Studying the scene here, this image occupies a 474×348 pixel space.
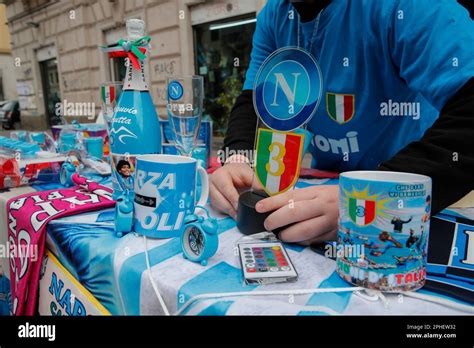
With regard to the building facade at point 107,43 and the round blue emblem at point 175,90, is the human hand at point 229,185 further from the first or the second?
the building facade at point 107,43

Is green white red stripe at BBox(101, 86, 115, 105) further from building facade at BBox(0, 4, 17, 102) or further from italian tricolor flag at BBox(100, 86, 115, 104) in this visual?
building facade at BBox(0, 4, 17, 102)

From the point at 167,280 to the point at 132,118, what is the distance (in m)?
0.33

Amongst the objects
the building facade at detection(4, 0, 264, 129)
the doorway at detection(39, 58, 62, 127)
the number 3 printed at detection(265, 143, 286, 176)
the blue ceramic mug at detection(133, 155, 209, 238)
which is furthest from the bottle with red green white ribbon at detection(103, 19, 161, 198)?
the doorway at detection(39, 58, 62, 127)

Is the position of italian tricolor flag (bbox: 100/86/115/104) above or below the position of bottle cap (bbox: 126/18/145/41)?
below

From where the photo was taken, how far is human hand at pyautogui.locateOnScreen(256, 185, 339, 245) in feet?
1.50

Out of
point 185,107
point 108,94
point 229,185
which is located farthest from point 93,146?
point 229,185

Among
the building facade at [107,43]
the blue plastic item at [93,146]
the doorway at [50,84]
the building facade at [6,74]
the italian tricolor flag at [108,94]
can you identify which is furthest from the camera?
the building facade at [6,74]

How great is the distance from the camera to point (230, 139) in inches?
33.8

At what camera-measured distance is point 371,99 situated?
0.80 m

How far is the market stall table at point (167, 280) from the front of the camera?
342 mm

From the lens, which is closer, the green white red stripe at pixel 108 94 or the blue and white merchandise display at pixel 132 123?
the blue and white merchandise display at pixel 132 123

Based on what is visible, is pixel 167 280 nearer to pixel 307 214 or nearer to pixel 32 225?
pixel 307 214

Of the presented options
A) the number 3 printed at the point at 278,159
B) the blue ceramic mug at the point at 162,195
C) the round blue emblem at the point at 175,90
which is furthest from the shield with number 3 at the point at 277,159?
the round blue emblem at the point at 175,90

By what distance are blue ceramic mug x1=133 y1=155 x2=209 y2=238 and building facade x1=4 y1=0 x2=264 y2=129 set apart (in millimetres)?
1752
